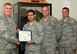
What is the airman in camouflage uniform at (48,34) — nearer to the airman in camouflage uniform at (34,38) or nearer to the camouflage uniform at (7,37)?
the airman in camouflage uniform at (34,38)

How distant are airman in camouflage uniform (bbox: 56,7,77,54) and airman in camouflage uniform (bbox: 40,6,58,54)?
20cm

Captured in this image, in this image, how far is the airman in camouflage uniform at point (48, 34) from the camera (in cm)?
411

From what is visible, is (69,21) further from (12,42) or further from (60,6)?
(12,42)

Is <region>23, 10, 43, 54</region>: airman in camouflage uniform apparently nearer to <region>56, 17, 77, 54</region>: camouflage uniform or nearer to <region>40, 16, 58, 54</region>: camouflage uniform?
<region>40, 16, 58, 54</region>: camouflage uniform

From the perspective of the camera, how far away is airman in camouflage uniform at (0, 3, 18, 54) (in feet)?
12.0

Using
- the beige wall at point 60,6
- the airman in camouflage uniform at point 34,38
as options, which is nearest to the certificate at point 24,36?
the airman in camouflage uniform at point 34,38

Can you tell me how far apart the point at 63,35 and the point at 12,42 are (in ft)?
3.89

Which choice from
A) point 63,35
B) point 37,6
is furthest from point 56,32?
point 37,6

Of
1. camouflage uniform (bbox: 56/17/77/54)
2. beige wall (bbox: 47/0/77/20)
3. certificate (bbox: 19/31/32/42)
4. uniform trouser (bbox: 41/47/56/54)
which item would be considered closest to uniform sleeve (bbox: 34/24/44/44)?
certificate (bbox: 19/31/32/42)

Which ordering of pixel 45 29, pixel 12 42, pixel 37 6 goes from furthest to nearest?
pixel 37 6 < pixel 45 29 < pixel 12 42

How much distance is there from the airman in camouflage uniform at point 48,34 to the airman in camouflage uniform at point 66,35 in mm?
198

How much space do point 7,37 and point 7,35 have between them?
0.04 meters

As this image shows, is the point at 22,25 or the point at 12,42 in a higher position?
the point at 22,25

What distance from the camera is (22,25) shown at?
4.29 m
